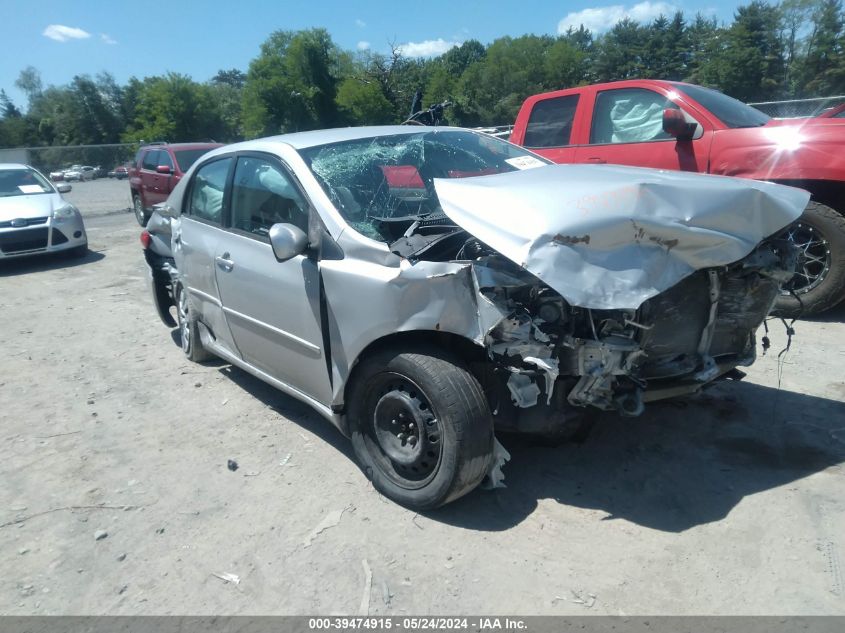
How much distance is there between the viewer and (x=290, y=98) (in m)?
63.2

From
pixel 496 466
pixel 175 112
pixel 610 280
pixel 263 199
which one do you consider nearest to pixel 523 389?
pixel 496 466

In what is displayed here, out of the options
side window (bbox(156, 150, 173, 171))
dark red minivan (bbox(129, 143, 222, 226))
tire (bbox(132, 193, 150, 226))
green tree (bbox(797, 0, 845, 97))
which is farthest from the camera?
green tree (bbox(797, 0, 845, 97))

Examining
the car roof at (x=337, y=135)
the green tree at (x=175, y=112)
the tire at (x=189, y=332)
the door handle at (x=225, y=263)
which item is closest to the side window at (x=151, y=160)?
the tire at (x=189, y=332)

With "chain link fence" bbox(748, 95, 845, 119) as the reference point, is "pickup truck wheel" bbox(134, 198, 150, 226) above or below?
below

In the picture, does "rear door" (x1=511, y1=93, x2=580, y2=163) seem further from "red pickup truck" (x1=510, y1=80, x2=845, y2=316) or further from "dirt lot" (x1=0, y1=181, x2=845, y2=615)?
"dirt lot" (x1=0, y1=181, x2=845, y2=615)

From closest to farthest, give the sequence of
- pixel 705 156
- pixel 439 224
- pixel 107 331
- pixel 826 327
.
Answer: pixel 439 224
pixel 826 327
pixel 705 156
pixel 107 331

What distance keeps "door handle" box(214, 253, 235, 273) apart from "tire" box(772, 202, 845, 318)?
426 cm

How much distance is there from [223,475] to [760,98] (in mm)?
61794

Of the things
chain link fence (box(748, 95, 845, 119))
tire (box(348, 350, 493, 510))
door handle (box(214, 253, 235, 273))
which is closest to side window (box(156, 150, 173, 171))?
door handle (box(214, 253, 235, 273))

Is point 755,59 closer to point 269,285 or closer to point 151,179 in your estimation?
point 151,179

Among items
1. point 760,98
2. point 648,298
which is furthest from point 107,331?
point 760,98

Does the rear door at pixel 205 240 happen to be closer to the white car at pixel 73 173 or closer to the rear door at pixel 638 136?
the rear door at pixel 638 136

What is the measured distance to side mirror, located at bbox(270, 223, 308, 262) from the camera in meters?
3.26

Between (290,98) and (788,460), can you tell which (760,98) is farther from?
(788,460)
